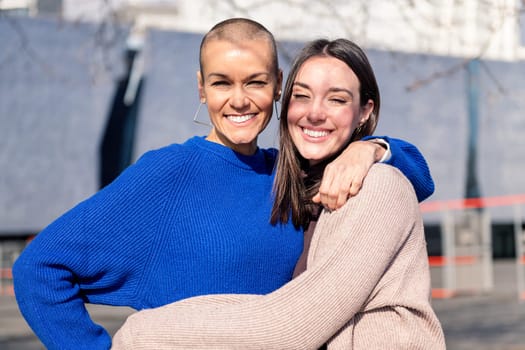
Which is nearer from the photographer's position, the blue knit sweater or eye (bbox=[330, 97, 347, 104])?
the blue knit sweater

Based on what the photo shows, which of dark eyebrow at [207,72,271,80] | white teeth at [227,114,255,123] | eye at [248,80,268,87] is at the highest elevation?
dark eyebrow at [207,72,271,80]

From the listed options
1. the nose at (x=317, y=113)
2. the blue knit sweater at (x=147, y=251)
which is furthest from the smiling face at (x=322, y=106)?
the blue knit sweater at (x=147, y=251)

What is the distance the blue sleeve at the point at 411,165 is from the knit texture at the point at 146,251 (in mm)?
373

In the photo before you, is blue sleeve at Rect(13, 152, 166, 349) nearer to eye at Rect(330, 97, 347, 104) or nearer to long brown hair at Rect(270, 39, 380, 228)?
long brown hair at Rect(270, 39, 380, 228)

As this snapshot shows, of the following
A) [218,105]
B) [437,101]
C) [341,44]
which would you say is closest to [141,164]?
[218,105]

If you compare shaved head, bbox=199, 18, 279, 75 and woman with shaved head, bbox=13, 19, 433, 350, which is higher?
shaved head, bbox=199, 18, 279, 75

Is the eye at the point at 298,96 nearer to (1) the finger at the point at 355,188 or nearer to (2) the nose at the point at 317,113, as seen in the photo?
(2) the nose at the point at 317,113

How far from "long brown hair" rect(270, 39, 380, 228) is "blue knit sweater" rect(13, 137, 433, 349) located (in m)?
0.06

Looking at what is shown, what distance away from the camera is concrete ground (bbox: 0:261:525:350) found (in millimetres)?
8742

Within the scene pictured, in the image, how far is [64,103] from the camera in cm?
1692

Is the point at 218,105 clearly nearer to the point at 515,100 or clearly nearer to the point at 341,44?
the point at 341,44

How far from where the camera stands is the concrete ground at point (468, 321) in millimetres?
8742

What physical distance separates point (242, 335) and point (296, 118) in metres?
0.66

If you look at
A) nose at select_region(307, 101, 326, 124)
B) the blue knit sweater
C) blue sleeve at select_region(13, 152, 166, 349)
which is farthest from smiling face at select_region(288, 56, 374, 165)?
blue sleeve at select_region(13, 152, 166, 349)
